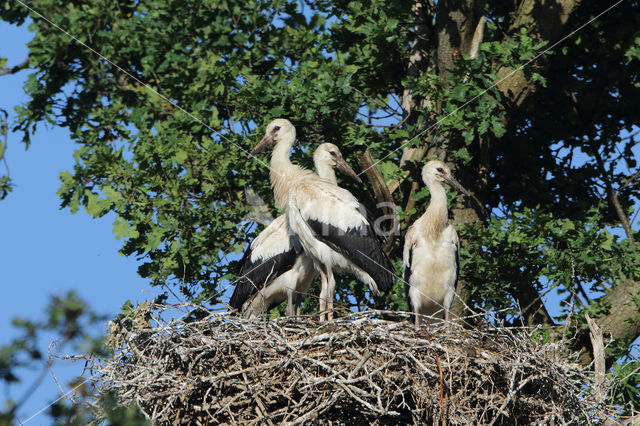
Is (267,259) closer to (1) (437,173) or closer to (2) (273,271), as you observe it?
(2) (273,271)

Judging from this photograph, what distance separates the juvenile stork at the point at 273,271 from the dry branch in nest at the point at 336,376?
193 centimetres

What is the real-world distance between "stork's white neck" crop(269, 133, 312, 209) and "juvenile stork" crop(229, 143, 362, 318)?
0.23m

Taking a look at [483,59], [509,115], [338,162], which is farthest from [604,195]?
[338,162]

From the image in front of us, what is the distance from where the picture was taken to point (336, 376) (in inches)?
230

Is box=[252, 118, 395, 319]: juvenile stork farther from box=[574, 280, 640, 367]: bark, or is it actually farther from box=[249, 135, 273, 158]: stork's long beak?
box=[574, 280, 640, 367]: bark

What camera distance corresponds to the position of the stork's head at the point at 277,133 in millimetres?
8656

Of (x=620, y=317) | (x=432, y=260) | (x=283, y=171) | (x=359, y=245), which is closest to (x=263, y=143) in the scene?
(x=283, y=171)

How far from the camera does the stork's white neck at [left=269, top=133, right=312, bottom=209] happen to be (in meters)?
8.22

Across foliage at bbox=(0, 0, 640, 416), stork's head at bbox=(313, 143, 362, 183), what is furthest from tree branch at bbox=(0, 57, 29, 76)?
stork's head at bbox=(313, 143, 362, 183)

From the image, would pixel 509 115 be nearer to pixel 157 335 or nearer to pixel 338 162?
pixel 338 162

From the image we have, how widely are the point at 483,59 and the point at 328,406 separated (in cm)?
406

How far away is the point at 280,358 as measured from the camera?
6.02 metres

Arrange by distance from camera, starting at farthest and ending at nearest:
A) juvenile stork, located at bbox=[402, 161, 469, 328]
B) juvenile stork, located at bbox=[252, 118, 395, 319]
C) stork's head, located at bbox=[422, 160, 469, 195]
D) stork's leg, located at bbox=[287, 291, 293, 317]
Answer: stork's head, located at bbox=[422, 160, 469, 195], stork's leg, located at bbox=[287, 291, 293, 317], juvenile stork, located at bbox=[402, 161, 469, 328], juvenile stork, located at bbox=[252, 118, 395, 319]

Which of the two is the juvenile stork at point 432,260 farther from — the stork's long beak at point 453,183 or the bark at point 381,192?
the bark at point 381,192
